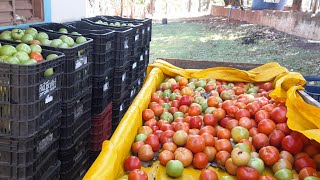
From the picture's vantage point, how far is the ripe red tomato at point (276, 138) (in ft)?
10.7

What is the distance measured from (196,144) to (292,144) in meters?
0.82

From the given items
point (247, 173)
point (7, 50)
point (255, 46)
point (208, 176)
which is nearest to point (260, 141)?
point (247, 173)

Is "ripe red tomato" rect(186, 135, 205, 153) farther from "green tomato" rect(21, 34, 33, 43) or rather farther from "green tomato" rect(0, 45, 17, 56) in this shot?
"green tomato" rect(21, 34, 33, 43)

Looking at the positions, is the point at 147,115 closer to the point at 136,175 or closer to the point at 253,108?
the point at 253,108

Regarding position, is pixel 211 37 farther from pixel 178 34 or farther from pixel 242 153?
pixel 242 153

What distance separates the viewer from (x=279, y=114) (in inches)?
140

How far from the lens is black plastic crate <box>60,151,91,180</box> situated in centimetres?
338

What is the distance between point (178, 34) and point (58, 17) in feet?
37.9

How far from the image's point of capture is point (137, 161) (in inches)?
117

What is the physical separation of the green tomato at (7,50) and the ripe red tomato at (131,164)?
1254 millimetres

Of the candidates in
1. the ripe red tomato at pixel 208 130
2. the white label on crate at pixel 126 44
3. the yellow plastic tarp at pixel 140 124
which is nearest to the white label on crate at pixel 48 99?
the yellow plastic tarp at pixel 140 124

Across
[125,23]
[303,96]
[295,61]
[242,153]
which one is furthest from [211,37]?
[242,153]

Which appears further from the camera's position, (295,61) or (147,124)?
(295,61)

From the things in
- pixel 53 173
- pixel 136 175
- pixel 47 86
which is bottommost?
pixel 53 173
